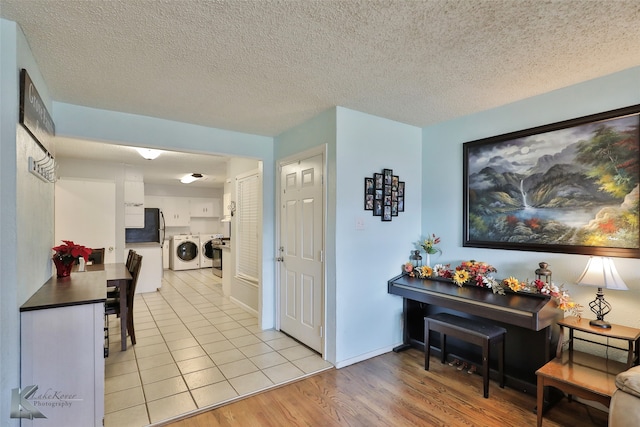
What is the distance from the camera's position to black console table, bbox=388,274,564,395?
226cm

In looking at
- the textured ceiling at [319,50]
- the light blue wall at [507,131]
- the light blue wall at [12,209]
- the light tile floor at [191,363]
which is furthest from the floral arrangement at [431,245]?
the light blue wall at [12,209]

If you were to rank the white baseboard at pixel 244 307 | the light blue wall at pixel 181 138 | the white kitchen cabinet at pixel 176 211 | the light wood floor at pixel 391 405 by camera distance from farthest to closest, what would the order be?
the white kitchen cabinet at pixel 176 211, the white baseboard at pixel 244 307, the light blue wall at pixel 181 138, the light wood floor at pixel 391 405

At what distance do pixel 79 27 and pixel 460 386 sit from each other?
3.57 metres

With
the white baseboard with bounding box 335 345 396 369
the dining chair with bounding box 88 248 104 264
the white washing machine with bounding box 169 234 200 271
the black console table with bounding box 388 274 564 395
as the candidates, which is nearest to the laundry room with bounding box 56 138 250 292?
the white washing machine with bounding box 169 234 200 271

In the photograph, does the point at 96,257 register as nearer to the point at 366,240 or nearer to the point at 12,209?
the point at 12,209

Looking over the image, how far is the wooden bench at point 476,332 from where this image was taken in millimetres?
2412

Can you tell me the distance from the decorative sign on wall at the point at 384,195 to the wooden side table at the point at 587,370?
Answer: 1647 millimetres

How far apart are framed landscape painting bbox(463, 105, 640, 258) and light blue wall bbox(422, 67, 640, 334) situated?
0.26 ft

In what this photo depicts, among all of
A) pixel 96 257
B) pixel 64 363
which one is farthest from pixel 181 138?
pixel 96 257

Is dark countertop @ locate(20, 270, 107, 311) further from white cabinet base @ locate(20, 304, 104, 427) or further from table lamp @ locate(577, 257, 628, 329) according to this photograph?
table lamp @ locate(577, 257, 628, 329)

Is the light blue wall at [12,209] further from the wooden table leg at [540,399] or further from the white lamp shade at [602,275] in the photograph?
the white lamp shade at [602,275]

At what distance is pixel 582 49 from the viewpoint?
194cm

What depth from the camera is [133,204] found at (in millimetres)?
5625

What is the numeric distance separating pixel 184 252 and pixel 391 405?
7.27m
